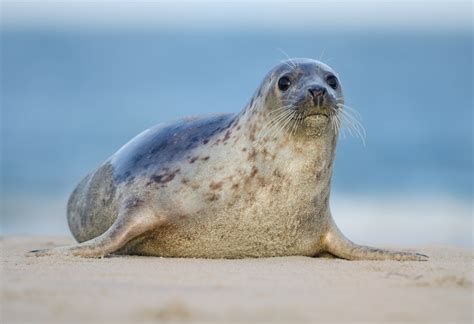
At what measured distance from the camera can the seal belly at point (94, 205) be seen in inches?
314

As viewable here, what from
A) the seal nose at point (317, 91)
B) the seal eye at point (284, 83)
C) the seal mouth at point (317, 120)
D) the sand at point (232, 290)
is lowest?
the sand at point (232, 290)

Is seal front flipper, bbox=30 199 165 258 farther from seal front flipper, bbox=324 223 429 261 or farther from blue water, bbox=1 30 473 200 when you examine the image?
blue water, bbox=1 30 473 200

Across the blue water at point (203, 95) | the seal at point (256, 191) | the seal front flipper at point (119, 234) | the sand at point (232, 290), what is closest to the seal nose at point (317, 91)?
the seal at point (256, 191)

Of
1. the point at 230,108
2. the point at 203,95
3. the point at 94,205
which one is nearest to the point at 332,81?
the point at 94,205

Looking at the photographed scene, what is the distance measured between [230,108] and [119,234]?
2737 centimetres

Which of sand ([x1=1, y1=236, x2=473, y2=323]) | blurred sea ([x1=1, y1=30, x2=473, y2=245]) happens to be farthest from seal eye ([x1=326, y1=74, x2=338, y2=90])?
blurred sea ([x1=1, y1=30, x2=473, y2=245])

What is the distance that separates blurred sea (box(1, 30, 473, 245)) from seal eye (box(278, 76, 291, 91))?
13.4ft

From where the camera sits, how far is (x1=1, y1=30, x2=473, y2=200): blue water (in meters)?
20.5

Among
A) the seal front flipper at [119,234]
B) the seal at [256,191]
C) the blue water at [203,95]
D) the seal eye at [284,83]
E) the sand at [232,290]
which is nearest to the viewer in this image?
the sand at [232,290]

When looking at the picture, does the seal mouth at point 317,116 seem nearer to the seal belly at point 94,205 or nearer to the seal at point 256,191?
the seal at point 256,191

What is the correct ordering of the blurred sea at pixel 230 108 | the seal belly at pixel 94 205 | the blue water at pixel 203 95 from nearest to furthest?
the seal belly at pixel 94 205 → the blurred sea at pixel 230 108 → the blue water at pixel 203 95

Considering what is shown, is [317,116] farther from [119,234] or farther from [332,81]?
[119,234]

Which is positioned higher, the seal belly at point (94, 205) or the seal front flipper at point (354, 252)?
the seal belly at point (94, 205)

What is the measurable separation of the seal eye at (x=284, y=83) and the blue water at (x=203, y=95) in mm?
7978
